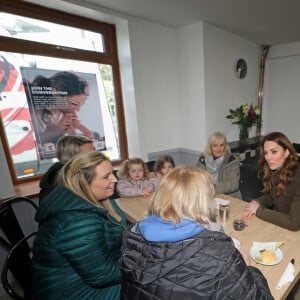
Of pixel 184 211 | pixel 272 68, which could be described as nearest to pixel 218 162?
pixel 184 211

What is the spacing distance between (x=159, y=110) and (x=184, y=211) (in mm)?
2113

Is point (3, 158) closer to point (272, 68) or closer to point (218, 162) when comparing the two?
point (218, 162)

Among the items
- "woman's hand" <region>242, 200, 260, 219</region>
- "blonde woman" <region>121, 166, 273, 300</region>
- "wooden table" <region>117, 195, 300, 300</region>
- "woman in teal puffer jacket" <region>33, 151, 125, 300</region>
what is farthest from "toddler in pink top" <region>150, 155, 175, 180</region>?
"blonde woman" <region>121, 166, 273, 300</region>

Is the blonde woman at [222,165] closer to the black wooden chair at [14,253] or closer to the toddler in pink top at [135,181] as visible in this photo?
the toddler in pink top at [135,181]

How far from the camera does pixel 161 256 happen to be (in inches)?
25.5

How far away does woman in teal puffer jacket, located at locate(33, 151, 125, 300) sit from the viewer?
0.81m

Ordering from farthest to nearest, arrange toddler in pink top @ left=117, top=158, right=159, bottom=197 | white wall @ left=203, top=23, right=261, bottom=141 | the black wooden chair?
1. white wall @ left=203, top=23, right=261, bottom=141
2. toddler in pink top @ left=117, top=158, right=159, bottom=197
3. the black wooden chair

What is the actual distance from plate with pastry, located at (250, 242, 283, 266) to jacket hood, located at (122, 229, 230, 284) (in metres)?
0.39

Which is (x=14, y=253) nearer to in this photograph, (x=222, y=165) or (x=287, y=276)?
(x=287, y=276)

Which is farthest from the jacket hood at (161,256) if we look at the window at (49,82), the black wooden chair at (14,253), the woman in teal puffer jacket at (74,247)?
the window at (49,82)

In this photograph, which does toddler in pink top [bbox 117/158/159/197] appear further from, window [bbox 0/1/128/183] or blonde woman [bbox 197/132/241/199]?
window [bbox 0/1/128/183]

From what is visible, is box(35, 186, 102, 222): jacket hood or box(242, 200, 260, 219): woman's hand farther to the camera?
box(242, 200, 260, 219): woman's hand

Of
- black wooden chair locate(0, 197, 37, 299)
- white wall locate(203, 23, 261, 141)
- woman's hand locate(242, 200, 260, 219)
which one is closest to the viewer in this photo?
black wooden chair locate(0, 197, 37, 299)

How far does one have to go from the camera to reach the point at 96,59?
2385 mm
